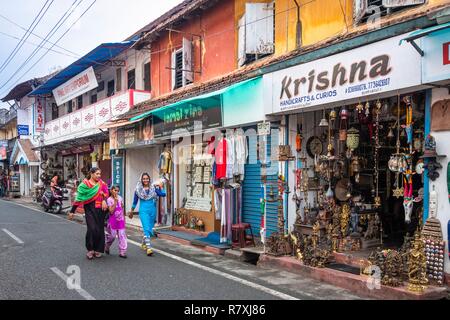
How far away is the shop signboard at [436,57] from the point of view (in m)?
5.53

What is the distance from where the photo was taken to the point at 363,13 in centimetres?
761

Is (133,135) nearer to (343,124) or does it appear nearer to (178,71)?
(178,71)

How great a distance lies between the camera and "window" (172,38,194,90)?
529 inches

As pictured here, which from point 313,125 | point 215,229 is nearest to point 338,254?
point 313,125

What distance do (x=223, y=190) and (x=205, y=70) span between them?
176 inches

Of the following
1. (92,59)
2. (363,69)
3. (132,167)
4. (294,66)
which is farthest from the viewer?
(92,59)

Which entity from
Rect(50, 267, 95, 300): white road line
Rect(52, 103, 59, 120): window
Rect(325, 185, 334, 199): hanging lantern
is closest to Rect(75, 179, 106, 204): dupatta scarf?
Rect(50, 267, 95, 300): white road line

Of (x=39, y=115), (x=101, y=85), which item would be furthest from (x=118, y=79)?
(x=39, y=115)

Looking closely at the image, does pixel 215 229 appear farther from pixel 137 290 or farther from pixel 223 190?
pixel 137 290

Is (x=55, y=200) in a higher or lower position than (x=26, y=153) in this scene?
lower

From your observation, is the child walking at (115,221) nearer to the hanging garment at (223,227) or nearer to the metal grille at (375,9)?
the hanging garment at (223,227)

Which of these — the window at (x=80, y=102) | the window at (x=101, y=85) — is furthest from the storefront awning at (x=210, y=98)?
the window at (x=80, y=102)

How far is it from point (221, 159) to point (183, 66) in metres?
4.59

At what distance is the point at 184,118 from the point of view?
12320mm
